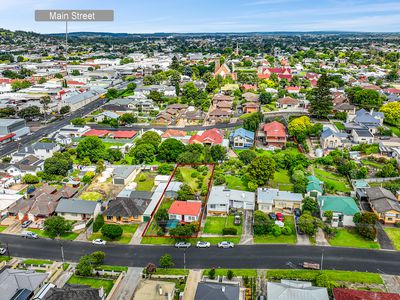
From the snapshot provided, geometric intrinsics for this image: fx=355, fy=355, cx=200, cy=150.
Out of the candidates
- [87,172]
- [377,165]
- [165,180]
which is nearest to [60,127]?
[87,172]

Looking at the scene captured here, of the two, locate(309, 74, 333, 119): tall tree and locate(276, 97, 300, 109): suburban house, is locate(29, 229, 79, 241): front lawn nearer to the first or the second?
locate(309, 74, 333, 119): tall tree

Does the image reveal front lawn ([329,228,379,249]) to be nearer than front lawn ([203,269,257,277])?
No

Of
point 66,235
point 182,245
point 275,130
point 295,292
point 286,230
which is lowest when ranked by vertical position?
point 66,235

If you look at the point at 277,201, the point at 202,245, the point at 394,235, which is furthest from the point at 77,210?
the point at 394,235

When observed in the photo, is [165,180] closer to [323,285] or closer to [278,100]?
[323,285]

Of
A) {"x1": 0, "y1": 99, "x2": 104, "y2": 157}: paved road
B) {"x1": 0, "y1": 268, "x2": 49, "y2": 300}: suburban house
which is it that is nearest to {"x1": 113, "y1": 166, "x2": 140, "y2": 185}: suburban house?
{"x1": 0, "y1": 268, "x2": 49, "y2": 300}: suburban house

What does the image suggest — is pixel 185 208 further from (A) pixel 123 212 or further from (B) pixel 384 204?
(B) pixel 384 204
